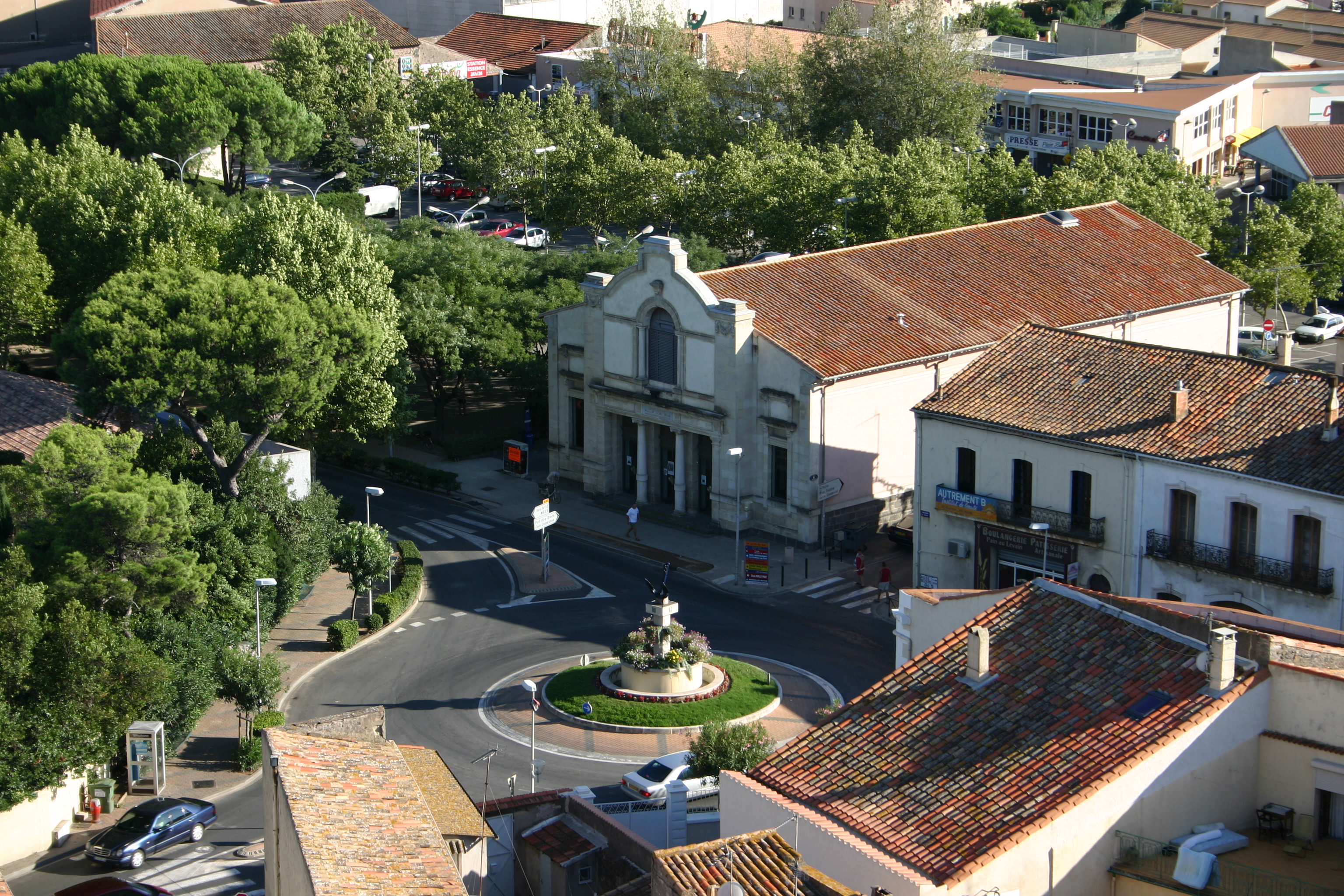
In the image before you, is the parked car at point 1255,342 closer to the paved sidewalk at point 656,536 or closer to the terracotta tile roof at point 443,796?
the paved sidewalk at point 656,536

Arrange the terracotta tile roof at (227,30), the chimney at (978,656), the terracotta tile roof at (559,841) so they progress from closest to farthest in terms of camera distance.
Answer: the chimney at (978,656)
the terracotta tile roof at (559,841)
the terracotta tile roof at (227,30)

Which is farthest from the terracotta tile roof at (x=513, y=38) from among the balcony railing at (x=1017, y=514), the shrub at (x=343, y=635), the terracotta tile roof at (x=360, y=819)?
the terracotta tile roof at (x=360, y=819)

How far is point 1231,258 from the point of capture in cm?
9781

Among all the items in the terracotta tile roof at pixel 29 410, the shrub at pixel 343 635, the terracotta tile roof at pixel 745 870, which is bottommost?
the shrub at pixel 343 635

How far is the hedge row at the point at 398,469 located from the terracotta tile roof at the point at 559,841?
138 feet

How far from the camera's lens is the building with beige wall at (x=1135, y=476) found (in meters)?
53.0

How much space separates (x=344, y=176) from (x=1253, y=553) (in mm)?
92741

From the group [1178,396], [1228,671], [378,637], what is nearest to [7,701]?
[378,637]

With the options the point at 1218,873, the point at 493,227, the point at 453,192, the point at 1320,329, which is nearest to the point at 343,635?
the point at 1218,873

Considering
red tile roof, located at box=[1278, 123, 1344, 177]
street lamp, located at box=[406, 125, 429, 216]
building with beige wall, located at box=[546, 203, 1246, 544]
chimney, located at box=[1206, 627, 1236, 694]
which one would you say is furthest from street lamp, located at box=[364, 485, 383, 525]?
red tile roof, located at box=[1278, 123, 1344, 177]

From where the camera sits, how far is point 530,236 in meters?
119

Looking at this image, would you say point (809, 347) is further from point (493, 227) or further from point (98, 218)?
point (493, 227)

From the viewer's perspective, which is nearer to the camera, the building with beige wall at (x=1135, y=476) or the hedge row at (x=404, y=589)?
the building with beige wall at (x=1135, y=476)

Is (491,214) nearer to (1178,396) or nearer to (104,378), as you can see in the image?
(104,378)
